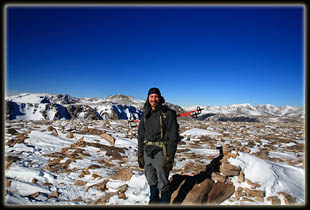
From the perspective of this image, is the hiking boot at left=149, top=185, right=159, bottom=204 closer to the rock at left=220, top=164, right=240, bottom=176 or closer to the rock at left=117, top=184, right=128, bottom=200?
the rock at left=117, top=184, right=128, bottom=200

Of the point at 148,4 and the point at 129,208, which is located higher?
the point at 148,4

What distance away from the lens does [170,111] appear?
13.2 ft

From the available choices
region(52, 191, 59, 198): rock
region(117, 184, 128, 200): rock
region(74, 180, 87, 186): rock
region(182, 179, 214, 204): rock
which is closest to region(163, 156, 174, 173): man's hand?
region(182, 179, 214, 204): rock

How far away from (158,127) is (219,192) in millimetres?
2710

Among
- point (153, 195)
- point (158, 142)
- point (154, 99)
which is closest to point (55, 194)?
point (153, 195)

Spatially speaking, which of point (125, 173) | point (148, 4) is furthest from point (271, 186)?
point (148, 4)

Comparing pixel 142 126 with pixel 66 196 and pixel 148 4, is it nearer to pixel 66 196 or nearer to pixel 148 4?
pixel 66 196

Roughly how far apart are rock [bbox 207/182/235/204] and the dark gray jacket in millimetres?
1930

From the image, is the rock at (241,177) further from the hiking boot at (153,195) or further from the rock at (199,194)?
the hiking boot at (153,195)

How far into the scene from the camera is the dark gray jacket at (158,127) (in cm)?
386

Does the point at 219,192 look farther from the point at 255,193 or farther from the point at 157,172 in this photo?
the point at 157,172

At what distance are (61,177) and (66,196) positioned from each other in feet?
4.04

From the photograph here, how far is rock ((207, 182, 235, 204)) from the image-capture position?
4535mm

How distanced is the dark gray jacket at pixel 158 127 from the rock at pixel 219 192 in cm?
193
